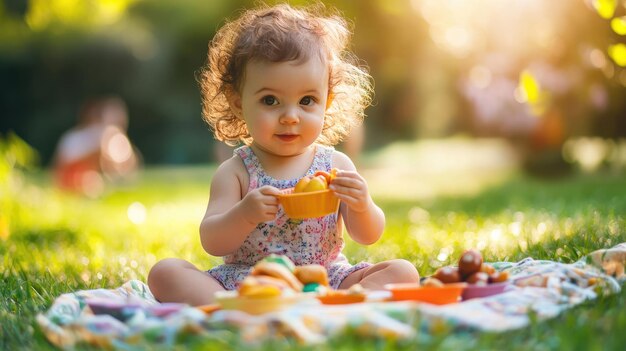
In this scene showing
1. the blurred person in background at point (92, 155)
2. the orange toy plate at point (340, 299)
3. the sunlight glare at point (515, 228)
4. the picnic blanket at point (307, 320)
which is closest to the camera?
the picnic blanket at point (307, 320)

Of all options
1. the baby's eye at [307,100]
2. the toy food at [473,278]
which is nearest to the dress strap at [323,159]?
the baby's eye at [307,100]

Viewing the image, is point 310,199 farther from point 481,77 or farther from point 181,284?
point 481,77

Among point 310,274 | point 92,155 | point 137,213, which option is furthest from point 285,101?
point 92,155

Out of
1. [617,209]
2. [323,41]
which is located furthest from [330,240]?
[617,209]

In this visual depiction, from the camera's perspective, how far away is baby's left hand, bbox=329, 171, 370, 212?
254 centimetres

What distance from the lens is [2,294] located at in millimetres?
2826

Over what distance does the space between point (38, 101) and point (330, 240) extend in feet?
54.8

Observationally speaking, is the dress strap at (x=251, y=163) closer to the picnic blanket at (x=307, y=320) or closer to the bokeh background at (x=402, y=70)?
the picnic blanket at (x=307, y=320)

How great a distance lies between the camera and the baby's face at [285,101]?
275 cm

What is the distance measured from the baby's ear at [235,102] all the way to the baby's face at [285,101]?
15 centimetres

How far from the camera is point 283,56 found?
9.07 ft

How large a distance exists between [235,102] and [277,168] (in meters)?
0.30

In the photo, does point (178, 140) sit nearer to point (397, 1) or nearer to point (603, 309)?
point (397, 1)

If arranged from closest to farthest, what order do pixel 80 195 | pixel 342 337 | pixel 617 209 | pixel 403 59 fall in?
1. pixel 342 337
2. pixel 617 209
3. pixel 80 195
4. pixel 403 59
